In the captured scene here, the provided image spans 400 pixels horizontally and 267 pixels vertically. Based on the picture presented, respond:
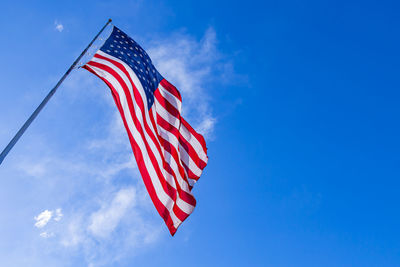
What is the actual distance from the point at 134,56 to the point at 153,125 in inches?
98.0

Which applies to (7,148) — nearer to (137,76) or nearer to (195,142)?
(137,76)

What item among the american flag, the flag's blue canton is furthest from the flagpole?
the flag's blue canton

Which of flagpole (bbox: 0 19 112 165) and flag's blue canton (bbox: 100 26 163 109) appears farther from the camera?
flag's blue canton (bbox: 100 26 163 109)

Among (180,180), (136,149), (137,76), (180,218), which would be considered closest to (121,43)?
(137,76)

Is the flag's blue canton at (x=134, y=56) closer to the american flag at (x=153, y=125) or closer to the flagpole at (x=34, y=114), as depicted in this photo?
the american flag at (x=153, y=125)

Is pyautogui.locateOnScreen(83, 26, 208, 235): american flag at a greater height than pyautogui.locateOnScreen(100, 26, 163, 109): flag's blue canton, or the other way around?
pyautogui.locateOnScreen(100, 26, 163, 109): flag's blue canton

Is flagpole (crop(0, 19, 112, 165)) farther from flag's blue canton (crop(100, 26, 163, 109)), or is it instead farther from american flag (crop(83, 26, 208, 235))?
flag's blue canton (crop(100, 26, 163, 109))

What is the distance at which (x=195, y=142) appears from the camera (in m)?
11.9

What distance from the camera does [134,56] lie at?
35.7 ft

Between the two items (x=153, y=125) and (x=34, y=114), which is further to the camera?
(x=153, y=125)

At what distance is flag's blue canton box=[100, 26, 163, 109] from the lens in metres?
10.4

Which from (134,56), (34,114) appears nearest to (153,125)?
(134,56)

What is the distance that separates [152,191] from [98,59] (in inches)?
171

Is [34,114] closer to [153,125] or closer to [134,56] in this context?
[153,125]
